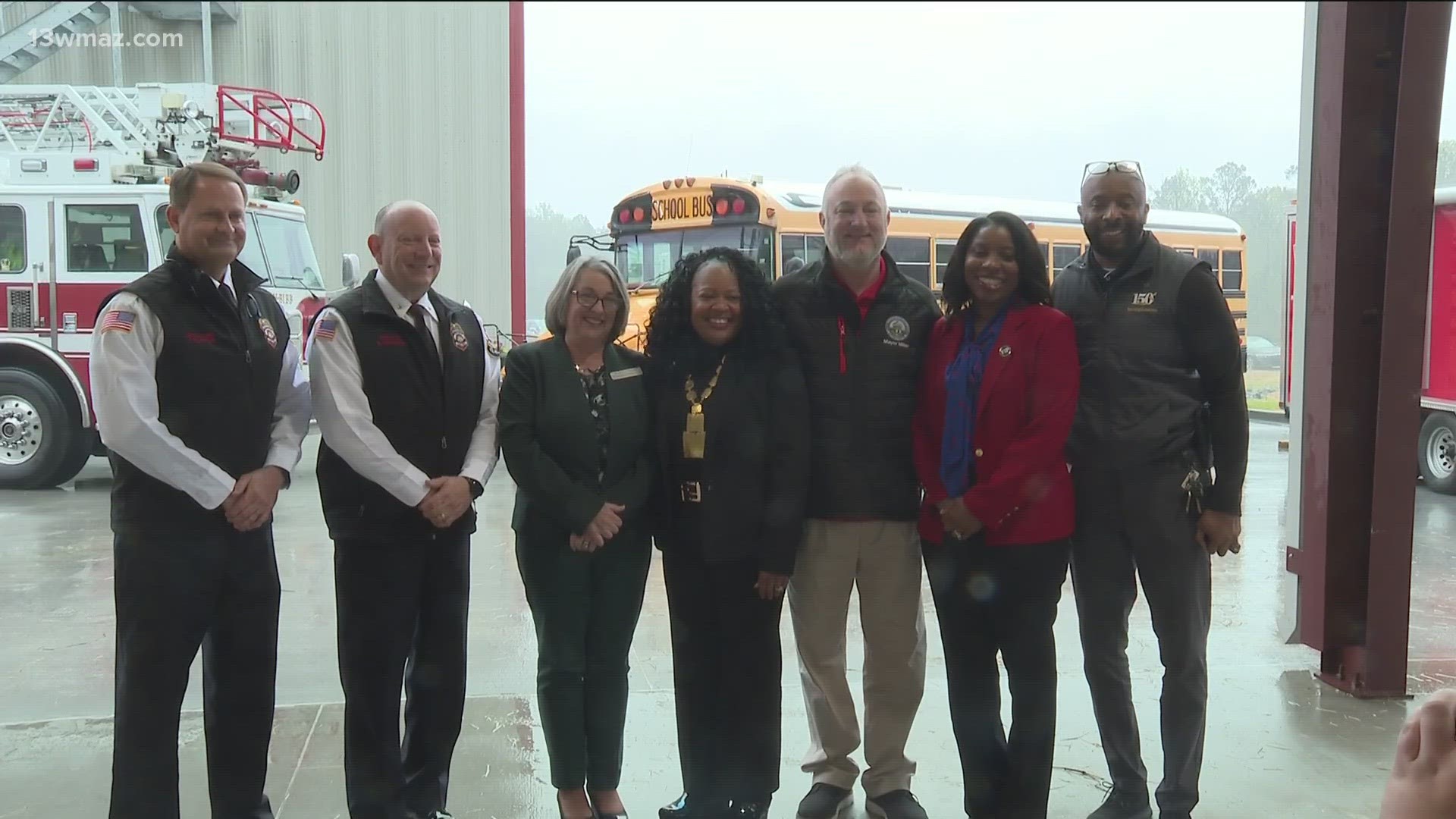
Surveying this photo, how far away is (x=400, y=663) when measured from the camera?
2.61 meters

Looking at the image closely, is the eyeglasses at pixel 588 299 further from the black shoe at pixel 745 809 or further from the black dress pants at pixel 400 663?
the black shoe at pixel 745 809

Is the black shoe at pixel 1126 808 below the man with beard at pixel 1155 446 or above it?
below

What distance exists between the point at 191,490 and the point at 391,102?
24.5 feet

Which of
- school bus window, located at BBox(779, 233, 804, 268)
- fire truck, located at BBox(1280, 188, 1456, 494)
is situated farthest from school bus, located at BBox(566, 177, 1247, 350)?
fire truck, located at BBox(1280, 188, 1456, 494)

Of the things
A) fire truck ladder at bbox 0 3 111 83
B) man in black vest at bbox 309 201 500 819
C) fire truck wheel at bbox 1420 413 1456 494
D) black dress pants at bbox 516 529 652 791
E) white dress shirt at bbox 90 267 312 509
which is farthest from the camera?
fire truck wheel at bbox 1420 413 1456 494

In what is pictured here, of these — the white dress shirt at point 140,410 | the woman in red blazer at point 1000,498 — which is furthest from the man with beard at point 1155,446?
the white dress shirt at point 140,410

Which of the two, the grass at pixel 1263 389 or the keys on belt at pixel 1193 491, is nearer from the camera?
the keys on belt at pixel 1193 491

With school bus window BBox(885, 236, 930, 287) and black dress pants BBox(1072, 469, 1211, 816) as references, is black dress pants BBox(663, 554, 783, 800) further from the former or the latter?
school bus window BBox(885, 236, 930, 287)

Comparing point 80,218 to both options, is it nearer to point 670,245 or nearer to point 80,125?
point 80,125

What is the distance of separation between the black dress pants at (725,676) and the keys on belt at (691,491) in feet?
0.48

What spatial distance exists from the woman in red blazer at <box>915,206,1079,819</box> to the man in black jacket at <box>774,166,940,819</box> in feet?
0.29

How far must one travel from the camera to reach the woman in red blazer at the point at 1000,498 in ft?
8.46

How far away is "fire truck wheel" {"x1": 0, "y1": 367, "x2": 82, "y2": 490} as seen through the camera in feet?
26.2

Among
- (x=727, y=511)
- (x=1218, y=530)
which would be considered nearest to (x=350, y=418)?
(x=727, y=511)
